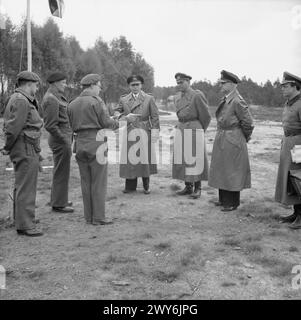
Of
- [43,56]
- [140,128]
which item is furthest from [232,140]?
[43,56]

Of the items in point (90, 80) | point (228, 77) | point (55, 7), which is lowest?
point (90, 80)

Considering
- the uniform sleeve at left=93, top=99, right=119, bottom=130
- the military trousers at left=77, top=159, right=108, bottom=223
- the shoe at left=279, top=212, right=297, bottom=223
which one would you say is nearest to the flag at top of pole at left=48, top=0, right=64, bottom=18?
the uniform sleeve at left=93, top=99, right=119, bottom=130

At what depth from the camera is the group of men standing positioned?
5742mm

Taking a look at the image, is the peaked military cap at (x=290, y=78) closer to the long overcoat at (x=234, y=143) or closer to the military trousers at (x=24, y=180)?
the long overcoat at (x=234, y=143)

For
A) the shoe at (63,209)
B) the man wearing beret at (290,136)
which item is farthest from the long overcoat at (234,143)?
the shoe at (63,209)

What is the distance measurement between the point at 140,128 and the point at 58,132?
2.03m

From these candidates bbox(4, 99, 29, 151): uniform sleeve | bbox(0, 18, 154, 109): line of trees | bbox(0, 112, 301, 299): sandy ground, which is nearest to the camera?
bbox(0, 112, 301, 299): sandy ground

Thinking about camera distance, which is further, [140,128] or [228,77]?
[140,128]

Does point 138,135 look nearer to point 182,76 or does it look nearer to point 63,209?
point 182,76

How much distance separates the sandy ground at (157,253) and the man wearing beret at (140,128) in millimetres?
589

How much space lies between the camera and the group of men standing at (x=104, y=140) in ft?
18.8

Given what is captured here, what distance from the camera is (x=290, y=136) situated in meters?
6.18

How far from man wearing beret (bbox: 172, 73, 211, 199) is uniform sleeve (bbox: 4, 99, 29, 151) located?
3178mm

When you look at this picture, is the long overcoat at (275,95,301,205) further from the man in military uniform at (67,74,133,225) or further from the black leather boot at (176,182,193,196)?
the man in military uniform at (67,74,133,225)
